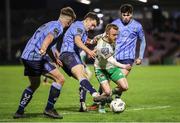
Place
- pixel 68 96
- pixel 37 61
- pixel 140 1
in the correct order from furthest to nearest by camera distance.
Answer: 1. pixel 140 1
2. pixel 68 96
3. pixel 37 61

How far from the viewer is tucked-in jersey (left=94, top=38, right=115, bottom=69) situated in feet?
41.9

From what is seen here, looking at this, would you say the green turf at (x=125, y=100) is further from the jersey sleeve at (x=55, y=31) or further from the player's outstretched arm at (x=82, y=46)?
the jersey sleeve at (x=55, y=31)

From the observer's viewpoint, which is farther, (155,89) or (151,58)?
(151,58)

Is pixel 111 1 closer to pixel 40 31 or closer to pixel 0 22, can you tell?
pixel 0 22

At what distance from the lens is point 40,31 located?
39.9 ft

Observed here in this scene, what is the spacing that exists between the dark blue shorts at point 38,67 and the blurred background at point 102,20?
90.9 ft

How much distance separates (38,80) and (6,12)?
112ft

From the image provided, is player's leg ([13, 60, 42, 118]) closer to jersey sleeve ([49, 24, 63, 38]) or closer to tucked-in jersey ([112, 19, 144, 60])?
jersey sleeve ([49, 24, 63, 38])

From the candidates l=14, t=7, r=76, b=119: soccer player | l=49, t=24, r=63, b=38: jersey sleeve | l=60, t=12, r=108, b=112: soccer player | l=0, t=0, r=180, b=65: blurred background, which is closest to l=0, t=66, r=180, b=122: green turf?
l=14, t=7, r=76, b=119: soccer player

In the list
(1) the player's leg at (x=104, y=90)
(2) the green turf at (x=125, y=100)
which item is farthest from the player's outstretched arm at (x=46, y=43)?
(1) the player's leg at (x=104, y=90)

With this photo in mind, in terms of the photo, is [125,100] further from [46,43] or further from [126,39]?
[46,43]

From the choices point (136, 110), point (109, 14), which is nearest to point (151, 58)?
point (109, 14)

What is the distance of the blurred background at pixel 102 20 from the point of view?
138 ft

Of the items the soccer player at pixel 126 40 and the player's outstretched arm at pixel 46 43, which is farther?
the soccer player at pixel 126 40
